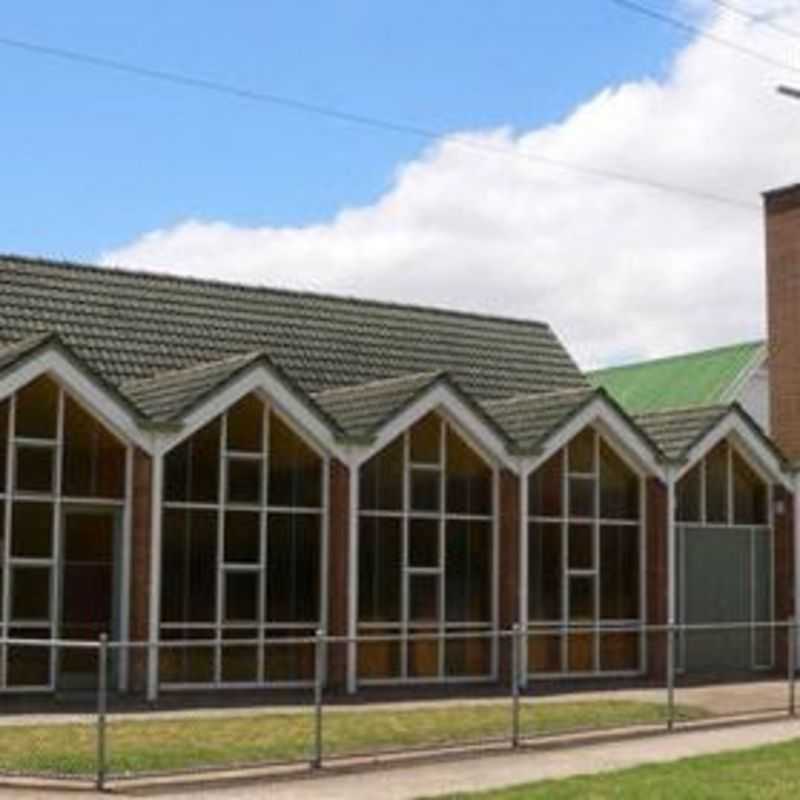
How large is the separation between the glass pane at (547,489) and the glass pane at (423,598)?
2201 mm

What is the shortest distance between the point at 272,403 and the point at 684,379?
2998cm

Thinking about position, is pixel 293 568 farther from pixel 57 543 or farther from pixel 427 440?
pixel 57 543

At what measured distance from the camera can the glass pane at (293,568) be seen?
25.4 meters

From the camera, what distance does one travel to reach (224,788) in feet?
50.9

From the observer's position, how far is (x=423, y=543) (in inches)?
1060

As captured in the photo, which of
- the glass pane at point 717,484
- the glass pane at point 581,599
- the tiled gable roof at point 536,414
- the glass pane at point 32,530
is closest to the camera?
the glass pane at point 32,530

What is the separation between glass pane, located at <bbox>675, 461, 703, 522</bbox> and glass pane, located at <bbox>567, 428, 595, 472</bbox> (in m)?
1.99

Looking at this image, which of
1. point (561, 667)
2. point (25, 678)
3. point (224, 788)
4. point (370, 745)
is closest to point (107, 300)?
point (25, 678)

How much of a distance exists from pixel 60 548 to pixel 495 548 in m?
7.21

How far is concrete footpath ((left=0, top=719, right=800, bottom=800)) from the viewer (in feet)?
49.7

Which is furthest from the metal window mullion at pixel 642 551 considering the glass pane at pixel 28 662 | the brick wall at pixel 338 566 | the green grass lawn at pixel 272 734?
the glass pane at pixel 28 662

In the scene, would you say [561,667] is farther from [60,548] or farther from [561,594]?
[60,548]

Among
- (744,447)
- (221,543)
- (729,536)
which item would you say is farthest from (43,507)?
(744,447)

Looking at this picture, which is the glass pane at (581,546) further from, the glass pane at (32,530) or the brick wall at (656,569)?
the glass pane at (32,530)
